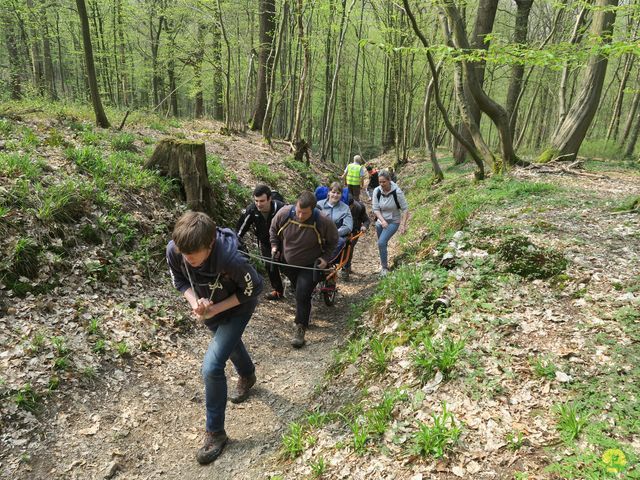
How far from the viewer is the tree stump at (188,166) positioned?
7301 mm

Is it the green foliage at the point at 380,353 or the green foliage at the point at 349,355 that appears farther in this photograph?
the green foliage at the point at 349,355

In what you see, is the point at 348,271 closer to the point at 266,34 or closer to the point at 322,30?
the point at 266,34

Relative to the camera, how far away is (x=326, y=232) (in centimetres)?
583

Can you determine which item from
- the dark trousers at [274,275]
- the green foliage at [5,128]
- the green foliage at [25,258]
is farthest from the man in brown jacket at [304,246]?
the green foliage at [5,128]

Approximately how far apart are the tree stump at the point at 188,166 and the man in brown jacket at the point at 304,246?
220 cm

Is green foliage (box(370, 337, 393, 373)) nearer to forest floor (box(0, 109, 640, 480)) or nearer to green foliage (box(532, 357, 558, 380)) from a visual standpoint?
forest floor (box(0, 109, 640, 480))

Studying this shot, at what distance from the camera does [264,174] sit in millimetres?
11359

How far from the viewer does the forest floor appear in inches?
110

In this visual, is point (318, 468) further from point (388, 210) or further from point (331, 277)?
point (388, 210)

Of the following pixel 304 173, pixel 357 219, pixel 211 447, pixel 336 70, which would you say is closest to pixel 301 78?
pixel 304 173

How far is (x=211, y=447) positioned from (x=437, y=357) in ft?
7.71

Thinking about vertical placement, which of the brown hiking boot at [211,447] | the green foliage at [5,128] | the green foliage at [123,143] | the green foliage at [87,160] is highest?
the green foliage at [5,128]

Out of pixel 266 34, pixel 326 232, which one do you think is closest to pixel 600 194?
pixel 326 232

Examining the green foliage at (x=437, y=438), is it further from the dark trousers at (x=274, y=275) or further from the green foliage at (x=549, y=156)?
the green foliage at (x=549, y=156)
